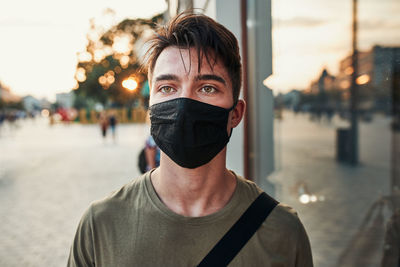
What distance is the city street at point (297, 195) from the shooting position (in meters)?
4.50

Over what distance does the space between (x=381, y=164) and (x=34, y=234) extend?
6.85m

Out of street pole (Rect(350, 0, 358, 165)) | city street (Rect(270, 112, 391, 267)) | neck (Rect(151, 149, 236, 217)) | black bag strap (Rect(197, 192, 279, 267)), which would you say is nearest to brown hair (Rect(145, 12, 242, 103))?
neck (Rect(151, 149, 236, 217))

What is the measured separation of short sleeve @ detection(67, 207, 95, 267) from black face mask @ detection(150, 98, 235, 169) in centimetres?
45

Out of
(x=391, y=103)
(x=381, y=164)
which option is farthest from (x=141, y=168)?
(x=381, y=164)

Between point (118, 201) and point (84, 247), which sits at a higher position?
point (118, 201)

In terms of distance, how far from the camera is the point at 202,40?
1.45m

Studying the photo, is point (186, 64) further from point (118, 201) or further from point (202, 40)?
point (118, 201)

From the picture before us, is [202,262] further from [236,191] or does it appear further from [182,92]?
[182,92]

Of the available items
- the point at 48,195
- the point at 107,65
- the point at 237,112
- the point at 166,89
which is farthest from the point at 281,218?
the point at 107,65

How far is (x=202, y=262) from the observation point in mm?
1332

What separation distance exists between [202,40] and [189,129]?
38 cm

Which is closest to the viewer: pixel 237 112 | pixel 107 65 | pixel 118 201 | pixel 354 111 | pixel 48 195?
pixel 118 201

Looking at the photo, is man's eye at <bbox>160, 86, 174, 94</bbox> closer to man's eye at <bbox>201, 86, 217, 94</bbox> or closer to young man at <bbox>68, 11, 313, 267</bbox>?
young man at <bbox>68, 11, 313, 267</bbox>

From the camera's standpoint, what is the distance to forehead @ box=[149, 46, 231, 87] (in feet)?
4.70
